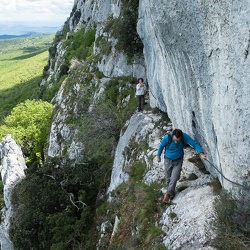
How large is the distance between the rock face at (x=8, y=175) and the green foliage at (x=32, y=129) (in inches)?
213

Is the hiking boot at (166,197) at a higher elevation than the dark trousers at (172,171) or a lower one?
lower

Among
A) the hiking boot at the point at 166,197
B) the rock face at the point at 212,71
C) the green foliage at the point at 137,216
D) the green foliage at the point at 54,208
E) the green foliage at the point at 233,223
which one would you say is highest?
the rock face at the point at 212,71

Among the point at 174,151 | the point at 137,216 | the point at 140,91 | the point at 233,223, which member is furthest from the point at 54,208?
the point at 233,223

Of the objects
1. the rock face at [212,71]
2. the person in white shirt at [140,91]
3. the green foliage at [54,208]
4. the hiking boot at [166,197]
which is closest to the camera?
the rock face at [212,71]

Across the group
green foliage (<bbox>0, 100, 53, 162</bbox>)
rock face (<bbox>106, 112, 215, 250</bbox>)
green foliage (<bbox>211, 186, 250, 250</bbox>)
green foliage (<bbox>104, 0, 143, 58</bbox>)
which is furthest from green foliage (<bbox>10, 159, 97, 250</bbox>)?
green foliage (<bbox>0, 100, 53, 162</bbox>)

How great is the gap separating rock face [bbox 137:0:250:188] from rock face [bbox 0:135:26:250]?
16924 mm

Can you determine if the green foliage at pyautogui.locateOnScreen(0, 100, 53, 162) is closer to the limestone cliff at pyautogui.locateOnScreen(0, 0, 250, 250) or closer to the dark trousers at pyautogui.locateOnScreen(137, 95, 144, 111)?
the limestone cliff at pyautogui.locateOnScreen(0, 0, 250, 250)

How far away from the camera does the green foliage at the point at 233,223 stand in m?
7.63

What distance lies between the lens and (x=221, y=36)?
8492mm

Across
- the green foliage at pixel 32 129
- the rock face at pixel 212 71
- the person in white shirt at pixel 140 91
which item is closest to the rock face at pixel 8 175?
the green foliage at pixel 32 129

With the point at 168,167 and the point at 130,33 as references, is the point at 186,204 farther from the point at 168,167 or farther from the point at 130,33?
the point at 130,33

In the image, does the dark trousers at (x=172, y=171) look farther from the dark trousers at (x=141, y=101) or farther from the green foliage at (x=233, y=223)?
the dark trousers at (x=141, y=101)

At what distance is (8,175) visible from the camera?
88.7ft

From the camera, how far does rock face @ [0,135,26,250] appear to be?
74.6ft
